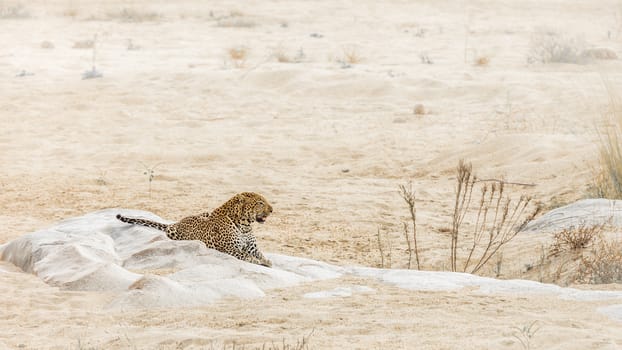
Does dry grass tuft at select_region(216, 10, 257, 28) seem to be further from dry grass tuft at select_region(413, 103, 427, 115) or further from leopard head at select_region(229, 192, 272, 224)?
leopard head at select_region(229, 192, 272, 224)

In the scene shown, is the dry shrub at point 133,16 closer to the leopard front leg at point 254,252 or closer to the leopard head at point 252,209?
the leopard head at point 252,209

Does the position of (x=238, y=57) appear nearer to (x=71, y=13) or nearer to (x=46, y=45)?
(x=46, y=45)

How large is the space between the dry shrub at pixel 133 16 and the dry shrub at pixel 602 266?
17600 mm

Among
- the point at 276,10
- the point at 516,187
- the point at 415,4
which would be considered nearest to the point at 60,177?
the point at 516,187

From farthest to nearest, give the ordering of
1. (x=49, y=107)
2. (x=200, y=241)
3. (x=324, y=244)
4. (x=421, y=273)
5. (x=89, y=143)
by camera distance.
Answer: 1. (x=49, y=107)
2. (x=89, y=143)
3. (x=324, y=244)
4. (x=200, y=241)
5. (x=421, y=273)

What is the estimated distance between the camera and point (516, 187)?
→ 9977mm

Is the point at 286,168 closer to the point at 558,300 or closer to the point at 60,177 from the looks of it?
the point at 60,177

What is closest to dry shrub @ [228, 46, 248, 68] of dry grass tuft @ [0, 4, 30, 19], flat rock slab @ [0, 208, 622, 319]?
dry grass tuft @ [0, 4, 30, 19]

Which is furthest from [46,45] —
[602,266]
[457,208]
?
[602,266]

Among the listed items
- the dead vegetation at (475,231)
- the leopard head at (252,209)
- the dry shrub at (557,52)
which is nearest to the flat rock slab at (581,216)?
the dead vegetation at (475,231)

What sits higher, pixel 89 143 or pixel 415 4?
pixel 415 4

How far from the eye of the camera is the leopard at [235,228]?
6.81m

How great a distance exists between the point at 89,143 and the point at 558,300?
25.7ft

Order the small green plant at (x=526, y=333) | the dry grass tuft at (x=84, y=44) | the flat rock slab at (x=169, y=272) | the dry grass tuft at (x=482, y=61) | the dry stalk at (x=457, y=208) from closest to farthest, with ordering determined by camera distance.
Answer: the small green plant at (x=526, y=333) → the flat rock slab at (x=169, y=272) → the dry stalk at (x=457, y=208) → the dry grass tuft at (x=482, y=61) → the dry grass tuft at (x=84, y=44)
